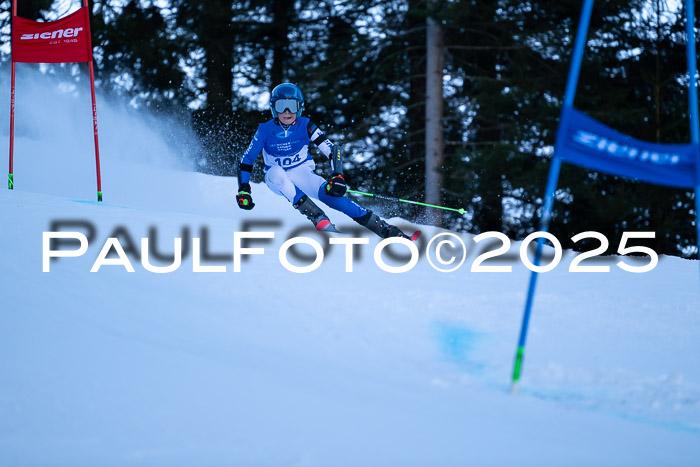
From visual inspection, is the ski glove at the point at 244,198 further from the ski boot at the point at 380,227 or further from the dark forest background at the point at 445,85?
the dark forest background at the point at 445,85

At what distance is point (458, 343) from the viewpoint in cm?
371

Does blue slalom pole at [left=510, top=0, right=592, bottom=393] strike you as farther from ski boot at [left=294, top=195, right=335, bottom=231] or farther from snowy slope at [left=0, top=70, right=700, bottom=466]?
ski boot at [left=294, top=195, right=335, bottom=231]

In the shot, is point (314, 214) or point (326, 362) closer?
point (326, 362)

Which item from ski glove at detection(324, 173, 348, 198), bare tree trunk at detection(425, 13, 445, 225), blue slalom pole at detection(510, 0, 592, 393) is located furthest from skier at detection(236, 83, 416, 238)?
bare tree trunk at detection(425, 13, 445, 225)

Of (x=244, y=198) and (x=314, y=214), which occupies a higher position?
(x=244, y=198)

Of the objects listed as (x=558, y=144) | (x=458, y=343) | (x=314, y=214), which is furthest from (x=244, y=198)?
(x=558, y=144)


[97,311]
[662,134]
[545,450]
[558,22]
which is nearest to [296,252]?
[97,311]

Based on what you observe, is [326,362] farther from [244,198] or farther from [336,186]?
[244,198]

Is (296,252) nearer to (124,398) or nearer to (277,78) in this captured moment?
(124,398)

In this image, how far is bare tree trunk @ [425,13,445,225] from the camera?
1103 cm

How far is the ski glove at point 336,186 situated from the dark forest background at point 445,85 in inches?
200

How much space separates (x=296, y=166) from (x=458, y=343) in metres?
3.30

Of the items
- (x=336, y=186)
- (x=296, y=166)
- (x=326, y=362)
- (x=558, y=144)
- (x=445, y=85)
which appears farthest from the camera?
(x=445, y=85)

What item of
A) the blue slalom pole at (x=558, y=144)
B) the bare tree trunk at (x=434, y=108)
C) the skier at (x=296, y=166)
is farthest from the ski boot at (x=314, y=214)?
the bare tree trunk at (x=434, y=108)
